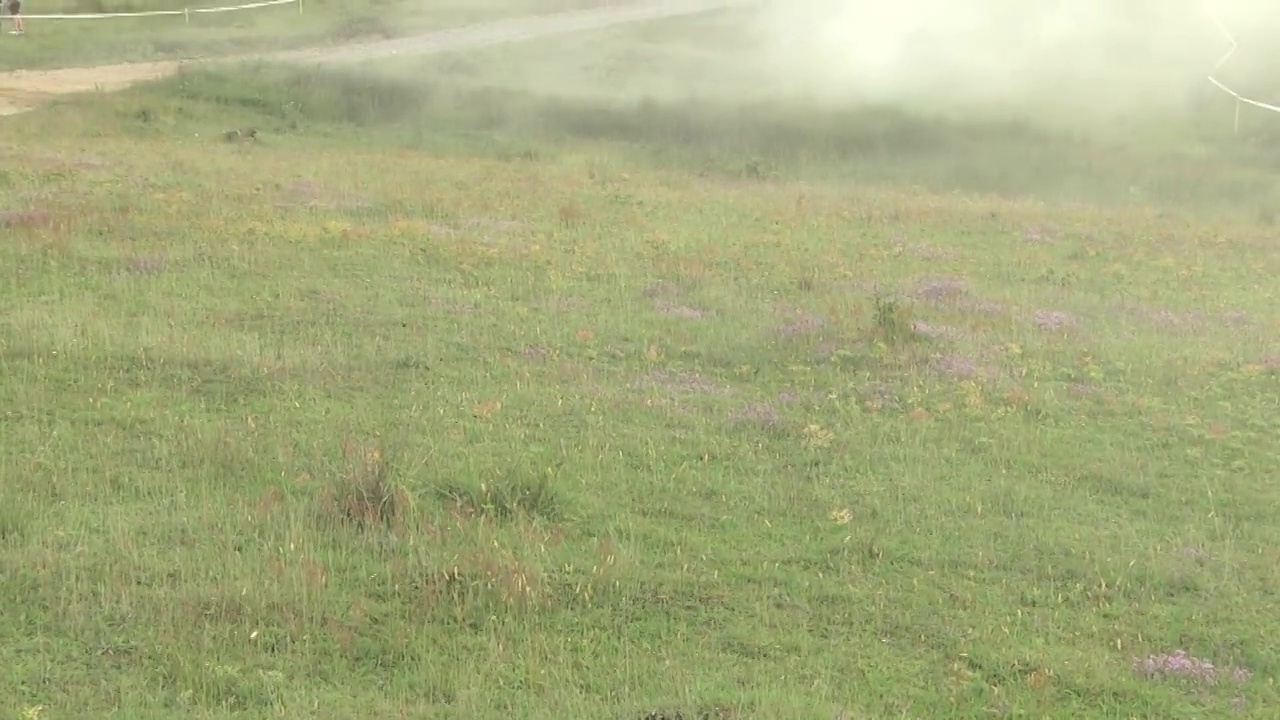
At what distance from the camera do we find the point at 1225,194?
21.9 meters

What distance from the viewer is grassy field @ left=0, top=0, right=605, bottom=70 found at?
2975cm

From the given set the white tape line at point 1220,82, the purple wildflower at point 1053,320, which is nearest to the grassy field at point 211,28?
the white tape line at point 1220,82

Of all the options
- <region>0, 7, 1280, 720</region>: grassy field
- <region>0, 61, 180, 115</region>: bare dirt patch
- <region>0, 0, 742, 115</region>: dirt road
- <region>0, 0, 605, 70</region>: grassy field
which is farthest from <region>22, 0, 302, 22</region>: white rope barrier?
<region>0, 7, 1280, 720</region>: grassy field

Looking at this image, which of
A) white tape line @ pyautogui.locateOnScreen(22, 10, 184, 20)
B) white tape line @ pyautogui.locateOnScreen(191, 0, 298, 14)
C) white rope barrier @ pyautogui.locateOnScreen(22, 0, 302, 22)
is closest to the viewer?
white tape line @ pyautogui.locateOnScreen(22, 10, 184, 20)

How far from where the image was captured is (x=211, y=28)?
112 ft

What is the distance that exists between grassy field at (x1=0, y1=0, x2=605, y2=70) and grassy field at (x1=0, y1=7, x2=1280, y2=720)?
13.4 m

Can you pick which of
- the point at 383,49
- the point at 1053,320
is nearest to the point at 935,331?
the point at 1053,320

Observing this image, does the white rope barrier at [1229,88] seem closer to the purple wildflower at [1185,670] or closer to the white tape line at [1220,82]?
the white tape line at [1220,82]

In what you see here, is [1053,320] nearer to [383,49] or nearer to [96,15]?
[383,49]

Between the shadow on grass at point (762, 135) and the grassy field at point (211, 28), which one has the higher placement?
the grassy field at point (211, 28)

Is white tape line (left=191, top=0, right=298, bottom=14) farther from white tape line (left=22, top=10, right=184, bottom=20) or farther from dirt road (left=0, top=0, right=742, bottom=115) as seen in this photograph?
dirt road (left=0, top=0, right=742, bottom=115)

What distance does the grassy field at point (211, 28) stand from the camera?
29750mm

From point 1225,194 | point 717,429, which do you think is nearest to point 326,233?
point 717,429

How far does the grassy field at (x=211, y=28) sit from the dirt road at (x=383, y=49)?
0.99 metres
